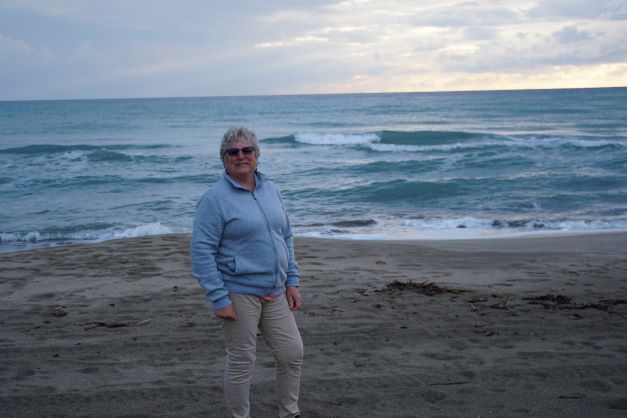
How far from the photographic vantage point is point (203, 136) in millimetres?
40281

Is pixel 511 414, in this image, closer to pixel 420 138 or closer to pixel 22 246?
pixel 22 246

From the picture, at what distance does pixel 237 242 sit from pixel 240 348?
0.53 m

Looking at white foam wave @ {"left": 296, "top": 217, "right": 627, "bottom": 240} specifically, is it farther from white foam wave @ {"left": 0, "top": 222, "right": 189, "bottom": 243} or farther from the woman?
the woman

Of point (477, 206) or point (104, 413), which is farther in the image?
point (477, 206)

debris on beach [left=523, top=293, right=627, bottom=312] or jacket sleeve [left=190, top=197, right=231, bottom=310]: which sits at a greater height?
jacket sleeve [left=190, top=197, right=231, bottom=310]

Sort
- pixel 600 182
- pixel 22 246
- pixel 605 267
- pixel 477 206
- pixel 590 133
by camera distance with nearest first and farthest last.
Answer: pixel 605 267
pixel 22 246
pixel 477 206
pixel 600 182
pixel 590 133

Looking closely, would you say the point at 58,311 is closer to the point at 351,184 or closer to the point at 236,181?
the point at 236,181

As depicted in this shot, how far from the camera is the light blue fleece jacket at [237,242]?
300 cm

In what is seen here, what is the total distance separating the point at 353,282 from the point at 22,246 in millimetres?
7567

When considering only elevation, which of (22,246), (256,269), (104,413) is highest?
(256,269)

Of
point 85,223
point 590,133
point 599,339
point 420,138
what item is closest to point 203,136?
point 420,138

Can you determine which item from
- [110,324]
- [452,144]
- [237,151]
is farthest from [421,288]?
[452,144]

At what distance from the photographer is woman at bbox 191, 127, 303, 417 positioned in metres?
3.01

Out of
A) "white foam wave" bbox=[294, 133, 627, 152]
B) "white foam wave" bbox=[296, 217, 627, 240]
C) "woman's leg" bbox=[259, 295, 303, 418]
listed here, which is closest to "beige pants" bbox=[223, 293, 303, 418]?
"woman's leg" bbox=[259, 295, 303, 418]
